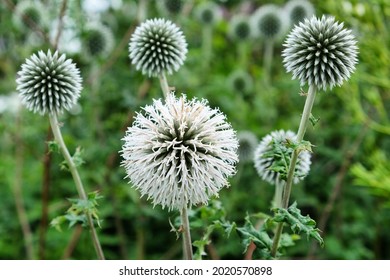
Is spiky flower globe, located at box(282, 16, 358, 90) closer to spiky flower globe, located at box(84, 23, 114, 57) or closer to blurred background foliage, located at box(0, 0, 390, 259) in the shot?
blurred background foliage, located at box(0, 0, 390, 259)

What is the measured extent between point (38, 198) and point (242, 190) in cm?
200

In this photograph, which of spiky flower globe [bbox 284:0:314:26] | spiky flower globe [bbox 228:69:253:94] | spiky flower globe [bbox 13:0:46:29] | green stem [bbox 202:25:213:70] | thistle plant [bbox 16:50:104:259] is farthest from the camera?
green stem [bbox 202:25:213:70]

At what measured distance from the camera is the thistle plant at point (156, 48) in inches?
99.4

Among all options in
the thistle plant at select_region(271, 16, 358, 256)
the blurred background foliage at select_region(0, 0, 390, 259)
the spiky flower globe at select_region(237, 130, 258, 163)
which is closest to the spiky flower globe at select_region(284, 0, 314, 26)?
the blurred background foliage at select_region(0, 0, 390, 259)

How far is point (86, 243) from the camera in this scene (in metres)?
4.06

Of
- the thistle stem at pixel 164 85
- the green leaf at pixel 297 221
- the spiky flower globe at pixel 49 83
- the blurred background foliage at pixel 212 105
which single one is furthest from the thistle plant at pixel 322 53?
the blurred background foliage at pixel 212 105

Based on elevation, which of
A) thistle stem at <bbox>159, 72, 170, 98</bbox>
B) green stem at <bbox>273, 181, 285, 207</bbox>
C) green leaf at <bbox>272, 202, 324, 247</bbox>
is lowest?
green leaf at <bbox>272, 202, 324, 247</bbox>

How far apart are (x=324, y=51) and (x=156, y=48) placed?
Result: 980 mm

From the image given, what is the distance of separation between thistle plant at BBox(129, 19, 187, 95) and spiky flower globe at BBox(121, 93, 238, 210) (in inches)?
26.6

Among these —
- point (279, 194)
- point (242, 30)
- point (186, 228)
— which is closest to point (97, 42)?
point (242, 30)

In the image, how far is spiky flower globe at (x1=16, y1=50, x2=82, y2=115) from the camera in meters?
2.24

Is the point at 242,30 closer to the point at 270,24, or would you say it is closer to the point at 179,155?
the point at 270,24
